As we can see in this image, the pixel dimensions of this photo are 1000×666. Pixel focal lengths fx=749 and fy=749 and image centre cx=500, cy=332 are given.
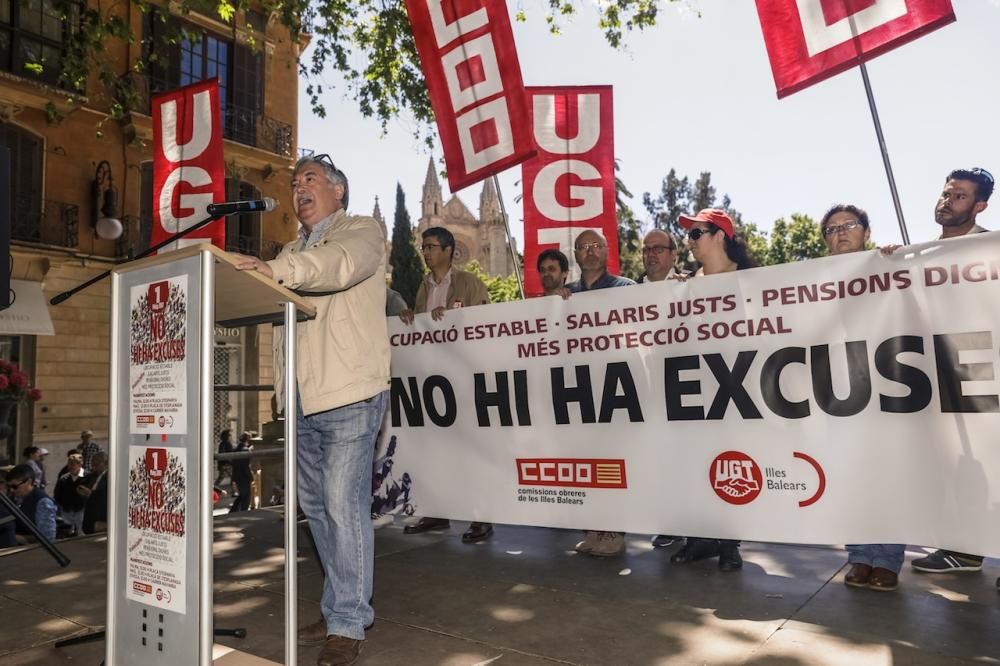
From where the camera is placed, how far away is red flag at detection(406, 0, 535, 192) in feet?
18.6

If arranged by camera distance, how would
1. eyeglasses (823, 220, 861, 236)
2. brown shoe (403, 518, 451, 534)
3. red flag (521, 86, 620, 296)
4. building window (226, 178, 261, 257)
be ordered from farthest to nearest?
1. building window (226, 178, 261, 257)
2. red flag (521, 86, 620, 296)
3. brown shoe (403, 518, 451, 534)
4. eyeglasses (823, 220, 861, 236)

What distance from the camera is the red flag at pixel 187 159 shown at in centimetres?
761

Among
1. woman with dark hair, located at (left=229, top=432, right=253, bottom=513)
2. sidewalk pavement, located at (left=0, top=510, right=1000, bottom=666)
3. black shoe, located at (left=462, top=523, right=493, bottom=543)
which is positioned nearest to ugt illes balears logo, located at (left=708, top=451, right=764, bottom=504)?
A: sidewalk pavement, located at (left=0, top=510, right=1000, bottom=666)

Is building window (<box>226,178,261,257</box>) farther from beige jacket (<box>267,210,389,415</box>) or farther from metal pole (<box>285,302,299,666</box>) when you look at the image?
metal pole (<box>285,302,299,666</box>)

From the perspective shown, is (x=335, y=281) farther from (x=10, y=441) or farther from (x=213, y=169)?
(x=10, y=441)

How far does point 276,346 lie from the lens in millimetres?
3383

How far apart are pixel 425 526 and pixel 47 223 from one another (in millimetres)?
14981

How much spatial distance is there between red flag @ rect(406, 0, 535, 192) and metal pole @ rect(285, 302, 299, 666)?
3.36m

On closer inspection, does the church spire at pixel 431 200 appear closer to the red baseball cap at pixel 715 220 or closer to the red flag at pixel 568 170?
the red flag at pixel 568 170

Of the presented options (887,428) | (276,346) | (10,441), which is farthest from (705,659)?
(10,441)

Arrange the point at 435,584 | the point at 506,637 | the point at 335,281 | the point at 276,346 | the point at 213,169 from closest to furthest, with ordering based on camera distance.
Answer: the point at 335,281 → the point at 506,637 → the point at 276,346 → the point at 435,584 → the point at 213,169

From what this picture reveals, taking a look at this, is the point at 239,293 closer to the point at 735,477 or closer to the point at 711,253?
the point at 735,477

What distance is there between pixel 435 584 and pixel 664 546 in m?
1.63

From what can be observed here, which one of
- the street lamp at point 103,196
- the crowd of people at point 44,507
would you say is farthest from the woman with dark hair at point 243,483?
the street lamp at point 103,196
